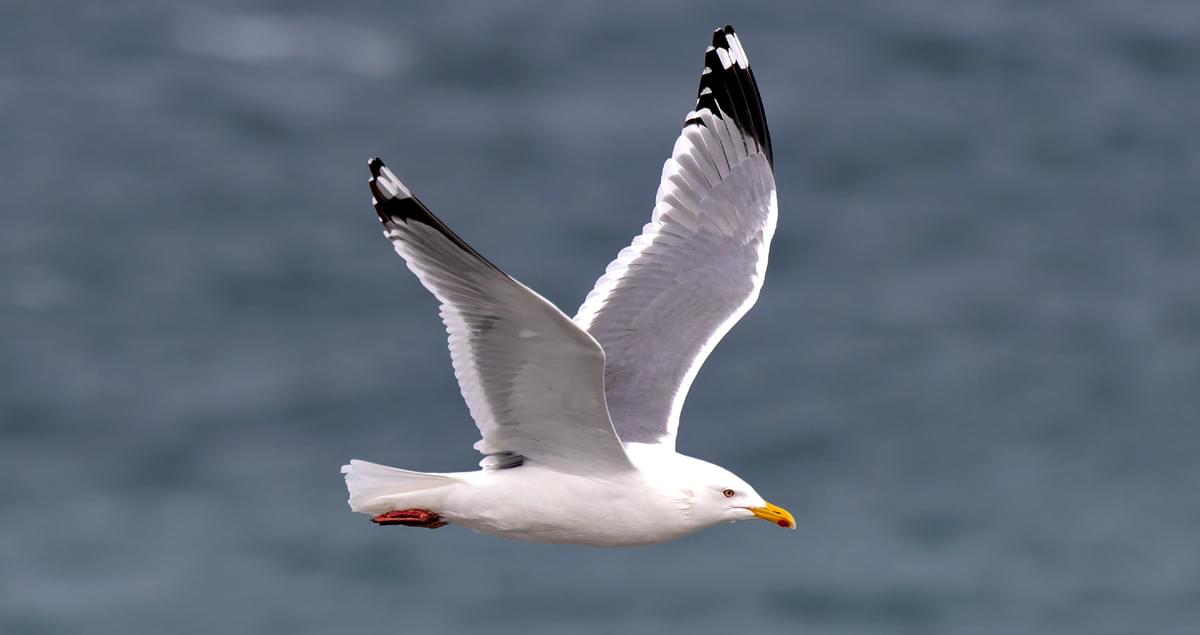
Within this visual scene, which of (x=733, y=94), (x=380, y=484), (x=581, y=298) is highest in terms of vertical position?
(x=581, y=298)

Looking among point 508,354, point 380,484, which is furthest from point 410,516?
point 508,354

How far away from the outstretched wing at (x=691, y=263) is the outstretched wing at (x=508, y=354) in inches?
30.7

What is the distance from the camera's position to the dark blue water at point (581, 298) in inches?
1222

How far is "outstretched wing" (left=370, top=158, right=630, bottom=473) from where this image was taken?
8797mm

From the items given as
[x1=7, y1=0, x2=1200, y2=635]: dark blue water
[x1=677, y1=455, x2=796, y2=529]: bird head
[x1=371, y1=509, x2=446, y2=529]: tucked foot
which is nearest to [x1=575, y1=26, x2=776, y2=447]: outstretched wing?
[x1=677, y1=455, x2=796, y2=529]: bird head

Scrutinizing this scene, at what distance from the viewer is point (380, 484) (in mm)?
9727

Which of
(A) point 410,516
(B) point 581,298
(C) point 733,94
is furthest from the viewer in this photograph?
(B) point 581,298

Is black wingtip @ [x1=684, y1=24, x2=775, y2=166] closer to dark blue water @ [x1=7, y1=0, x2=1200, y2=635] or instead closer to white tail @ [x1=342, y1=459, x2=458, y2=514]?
white tail @ [x1=342, y1=459, x2=458, y2=514]

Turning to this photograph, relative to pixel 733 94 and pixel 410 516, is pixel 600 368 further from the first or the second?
pixel 733 94

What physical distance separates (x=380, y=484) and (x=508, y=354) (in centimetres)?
100

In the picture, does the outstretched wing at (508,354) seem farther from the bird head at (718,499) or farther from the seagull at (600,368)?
the bird head at (718,499)

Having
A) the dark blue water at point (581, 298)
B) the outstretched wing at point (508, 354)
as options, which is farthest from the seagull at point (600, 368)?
the dark blue water at point (581, 298)

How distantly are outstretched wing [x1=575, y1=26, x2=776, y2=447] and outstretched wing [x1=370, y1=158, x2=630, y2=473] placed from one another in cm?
78

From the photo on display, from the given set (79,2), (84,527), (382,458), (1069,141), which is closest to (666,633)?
(382,458)
